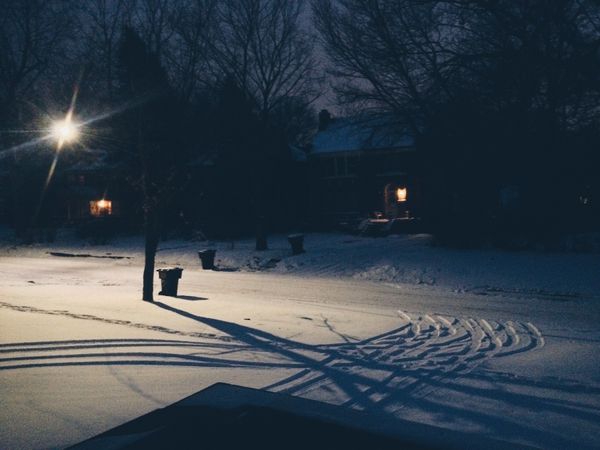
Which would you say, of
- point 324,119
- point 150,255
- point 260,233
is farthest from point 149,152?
point 324,119

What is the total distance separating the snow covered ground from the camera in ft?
18.9

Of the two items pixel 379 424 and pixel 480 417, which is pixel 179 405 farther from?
pixel 480 417

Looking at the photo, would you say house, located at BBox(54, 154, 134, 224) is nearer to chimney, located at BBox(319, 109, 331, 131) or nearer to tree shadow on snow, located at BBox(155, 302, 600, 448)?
chimney, located at BBox(319, 109, 331, 131)

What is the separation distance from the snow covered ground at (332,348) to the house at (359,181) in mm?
20586

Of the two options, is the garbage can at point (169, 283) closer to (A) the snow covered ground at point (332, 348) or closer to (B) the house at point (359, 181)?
(A) the snow covered ground at point (332, 348)

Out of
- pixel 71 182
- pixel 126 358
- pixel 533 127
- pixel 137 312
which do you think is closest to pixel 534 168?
pixel 533 127

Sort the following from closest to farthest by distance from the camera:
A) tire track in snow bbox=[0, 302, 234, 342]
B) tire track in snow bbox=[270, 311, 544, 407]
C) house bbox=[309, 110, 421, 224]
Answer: tire track in snow bbox=[270, 311, 544, 407]
tire track in snow bbox=[0, 302, 234, 342]
house bbox=[309, 110, 421, 224]

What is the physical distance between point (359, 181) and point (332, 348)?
3257 cm

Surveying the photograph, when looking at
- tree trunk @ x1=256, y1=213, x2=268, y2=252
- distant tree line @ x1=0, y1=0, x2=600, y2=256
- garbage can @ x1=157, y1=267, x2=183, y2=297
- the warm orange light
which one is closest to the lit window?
distant tree line @ x1=0, y1=0, x2=600, y2=256

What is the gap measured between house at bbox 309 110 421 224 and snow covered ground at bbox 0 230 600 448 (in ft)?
67.5

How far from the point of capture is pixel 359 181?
133ft

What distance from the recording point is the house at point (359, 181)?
38.8m

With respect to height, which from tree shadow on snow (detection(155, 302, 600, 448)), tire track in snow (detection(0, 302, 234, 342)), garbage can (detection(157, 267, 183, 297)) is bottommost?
tree shadow on snow (detection(155, 302, 600, 448))

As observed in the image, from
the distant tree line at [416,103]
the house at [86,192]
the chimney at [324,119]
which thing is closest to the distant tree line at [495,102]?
the distant tree line at [416,103]
